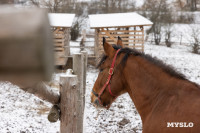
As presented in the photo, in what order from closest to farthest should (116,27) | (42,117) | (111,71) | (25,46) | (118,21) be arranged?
(25,46) → (111,71) → (42,117) → (116,27) → (118,21)

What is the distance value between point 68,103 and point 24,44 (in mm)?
2016

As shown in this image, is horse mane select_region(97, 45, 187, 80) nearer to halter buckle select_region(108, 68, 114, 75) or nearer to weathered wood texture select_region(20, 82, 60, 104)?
halter buckle select_region(108, 68, 114, 75)

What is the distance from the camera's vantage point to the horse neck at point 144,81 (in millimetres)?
1984

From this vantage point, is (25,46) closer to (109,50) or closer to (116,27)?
(109,50)

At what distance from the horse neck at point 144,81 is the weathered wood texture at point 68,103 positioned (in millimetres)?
656

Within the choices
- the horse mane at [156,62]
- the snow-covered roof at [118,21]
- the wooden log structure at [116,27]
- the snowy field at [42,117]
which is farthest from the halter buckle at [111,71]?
the snow-covered roof at [118,21]

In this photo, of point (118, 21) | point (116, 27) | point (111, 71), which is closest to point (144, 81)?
point (111, 71)

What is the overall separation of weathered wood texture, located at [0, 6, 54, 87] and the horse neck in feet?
5.62

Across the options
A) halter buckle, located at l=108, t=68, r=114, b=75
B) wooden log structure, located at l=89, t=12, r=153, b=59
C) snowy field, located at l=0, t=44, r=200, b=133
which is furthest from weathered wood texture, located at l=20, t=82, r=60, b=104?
wooden log structure, located at l=89, t=12, r=153, b=59

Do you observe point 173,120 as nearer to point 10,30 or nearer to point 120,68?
point 120,68

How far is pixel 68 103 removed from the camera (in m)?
2.34

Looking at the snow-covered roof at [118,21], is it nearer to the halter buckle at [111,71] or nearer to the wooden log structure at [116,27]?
the wooden log structure at [116,27]

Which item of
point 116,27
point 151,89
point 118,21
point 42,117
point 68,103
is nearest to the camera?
point 151,89

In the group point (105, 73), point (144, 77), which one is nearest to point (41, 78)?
point (144, 77)
